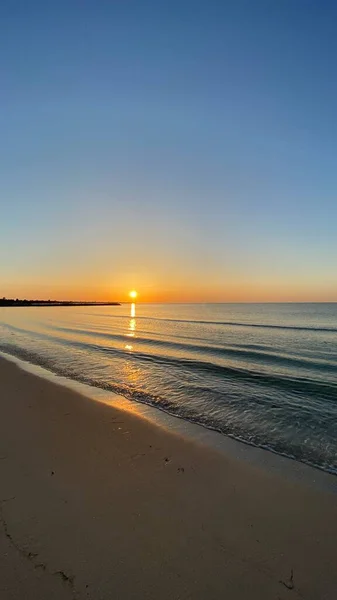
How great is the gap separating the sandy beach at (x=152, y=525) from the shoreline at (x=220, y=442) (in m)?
0.35

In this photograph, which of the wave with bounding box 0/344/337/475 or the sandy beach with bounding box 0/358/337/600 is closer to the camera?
the sandy beach with bounding box 0/358/337/600

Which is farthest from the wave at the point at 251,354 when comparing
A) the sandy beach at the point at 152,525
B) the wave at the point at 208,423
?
the sandy beach at the point at 152,525

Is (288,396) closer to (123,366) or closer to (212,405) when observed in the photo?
(212,405)

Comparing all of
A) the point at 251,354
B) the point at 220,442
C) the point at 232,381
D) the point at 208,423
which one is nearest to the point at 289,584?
the point at 220,442

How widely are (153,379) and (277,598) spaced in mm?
10623

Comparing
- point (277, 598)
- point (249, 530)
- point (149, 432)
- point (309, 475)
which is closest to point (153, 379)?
point (149, 432)

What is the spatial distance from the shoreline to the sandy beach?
0.35 m

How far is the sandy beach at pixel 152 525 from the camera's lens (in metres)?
3.12

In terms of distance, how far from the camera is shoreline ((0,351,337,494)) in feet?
18.7

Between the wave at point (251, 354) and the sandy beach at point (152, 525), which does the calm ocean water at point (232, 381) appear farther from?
the sandy beach at point (152, 525)

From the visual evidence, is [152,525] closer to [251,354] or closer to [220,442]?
[220,442]

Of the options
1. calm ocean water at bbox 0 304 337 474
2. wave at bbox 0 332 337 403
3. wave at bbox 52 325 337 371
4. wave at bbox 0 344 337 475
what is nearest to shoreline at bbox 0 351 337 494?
wave at bbox 0 344 337 475

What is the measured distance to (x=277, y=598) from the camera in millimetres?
3012

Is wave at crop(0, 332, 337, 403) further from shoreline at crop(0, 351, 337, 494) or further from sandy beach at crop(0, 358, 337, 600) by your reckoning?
sandy beach at crop(0, 358, 337, 600)
